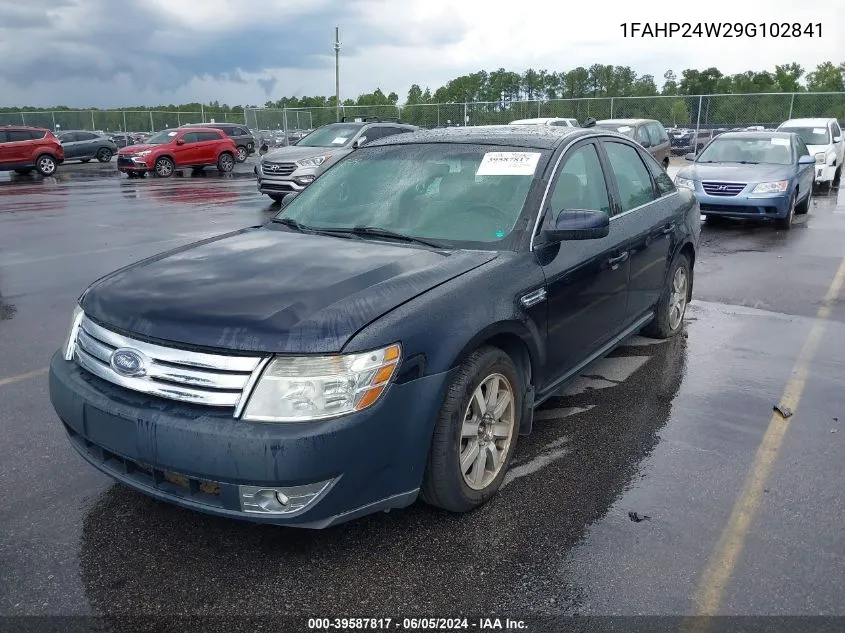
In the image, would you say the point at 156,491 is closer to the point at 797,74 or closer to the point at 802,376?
the point at 802,376

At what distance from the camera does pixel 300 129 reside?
4109 cm

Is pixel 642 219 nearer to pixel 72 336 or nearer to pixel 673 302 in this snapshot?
pixel 673 302

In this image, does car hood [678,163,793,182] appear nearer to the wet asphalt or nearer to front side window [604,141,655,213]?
the wet asphalt

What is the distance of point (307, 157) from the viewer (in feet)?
50.1

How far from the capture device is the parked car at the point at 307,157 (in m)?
15.0

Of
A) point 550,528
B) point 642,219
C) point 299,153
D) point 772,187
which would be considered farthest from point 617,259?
point 299,153

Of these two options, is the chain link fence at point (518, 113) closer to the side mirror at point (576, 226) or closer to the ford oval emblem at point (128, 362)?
the side mirror at point (576, 226)

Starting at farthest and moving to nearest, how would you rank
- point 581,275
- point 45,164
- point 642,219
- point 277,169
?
point 45,164 → point 277,169 → point 642,219 → point 581,275

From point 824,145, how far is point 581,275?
57.5 feet

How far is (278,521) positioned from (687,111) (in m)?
31.6

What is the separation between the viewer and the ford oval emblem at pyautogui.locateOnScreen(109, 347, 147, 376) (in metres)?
2.79

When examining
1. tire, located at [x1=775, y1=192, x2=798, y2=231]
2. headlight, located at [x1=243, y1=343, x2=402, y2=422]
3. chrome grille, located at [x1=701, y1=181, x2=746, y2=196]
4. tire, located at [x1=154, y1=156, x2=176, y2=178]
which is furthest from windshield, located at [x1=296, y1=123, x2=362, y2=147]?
headlight, located at [x1=243, y1=343, x2=402, y2=422]

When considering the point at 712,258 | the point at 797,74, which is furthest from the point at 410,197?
the point at 797,74

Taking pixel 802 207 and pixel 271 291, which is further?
pixel 802 207
